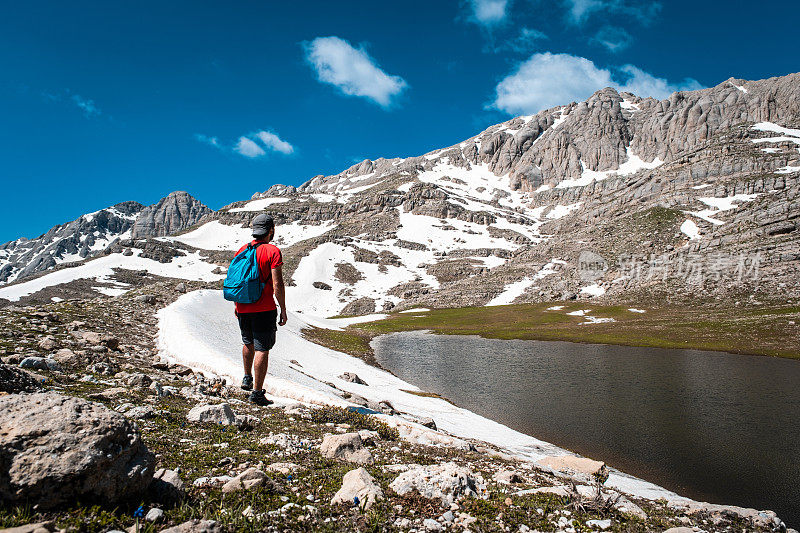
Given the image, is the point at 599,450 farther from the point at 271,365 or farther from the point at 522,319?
the point at 522,319

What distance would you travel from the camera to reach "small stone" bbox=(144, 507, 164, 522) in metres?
4.27

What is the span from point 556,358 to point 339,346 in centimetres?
3095

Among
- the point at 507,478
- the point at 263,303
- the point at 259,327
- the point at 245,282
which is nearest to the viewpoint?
the point at 507,478

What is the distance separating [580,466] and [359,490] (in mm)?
10561

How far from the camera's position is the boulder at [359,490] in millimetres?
5875

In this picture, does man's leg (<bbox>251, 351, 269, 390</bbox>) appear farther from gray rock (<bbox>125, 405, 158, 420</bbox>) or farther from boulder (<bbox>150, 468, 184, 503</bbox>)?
boulder (<bbox>150, 468, 184, 503</bbox>)

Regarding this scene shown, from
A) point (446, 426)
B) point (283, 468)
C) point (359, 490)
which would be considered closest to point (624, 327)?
point (446, 426)

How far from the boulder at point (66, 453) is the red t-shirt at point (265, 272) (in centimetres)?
522

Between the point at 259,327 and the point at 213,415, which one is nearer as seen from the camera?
the point at 213,415

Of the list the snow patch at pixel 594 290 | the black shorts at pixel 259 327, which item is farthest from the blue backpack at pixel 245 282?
the snow patch at pixel 594 290

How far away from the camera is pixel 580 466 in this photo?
1330 cm

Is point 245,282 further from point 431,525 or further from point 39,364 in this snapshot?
point 431,525

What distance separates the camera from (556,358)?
49750mm

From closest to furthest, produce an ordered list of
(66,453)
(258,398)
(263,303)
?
(66,453)
(263,303)
(258,398)
